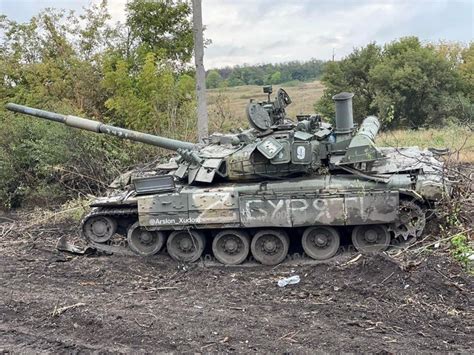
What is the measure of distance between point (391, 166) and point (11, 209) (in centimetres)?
1070

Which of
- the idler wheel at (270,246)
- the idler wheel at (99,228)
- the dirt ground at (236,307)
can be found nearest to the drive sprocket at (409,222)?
the dirt ground at (236,307)

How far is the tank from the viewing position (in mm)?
9719

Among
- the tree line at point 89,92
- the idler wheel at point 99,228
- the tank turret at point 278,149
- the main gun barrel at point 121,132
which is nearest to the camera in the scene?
the tank turret at point 278,149

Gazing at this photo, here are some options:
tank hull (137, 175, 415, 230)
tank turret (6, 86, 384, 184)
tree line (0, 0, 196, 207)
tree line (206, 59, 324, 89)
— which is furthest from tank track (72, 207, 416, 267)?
tree line (206, 59, 324, 89)

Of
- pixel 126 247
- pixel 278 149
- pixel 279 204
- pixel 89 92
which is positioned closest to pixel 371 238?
pixel 279 204

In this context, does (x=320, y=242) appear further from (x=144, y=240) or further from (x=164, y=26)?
(x=164, y=26)

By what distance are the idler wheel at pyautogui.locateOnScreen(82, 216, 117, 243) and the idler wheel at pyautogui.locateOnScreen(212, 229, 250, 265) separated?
181 centimetres

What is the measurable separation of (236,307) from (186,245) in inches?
108

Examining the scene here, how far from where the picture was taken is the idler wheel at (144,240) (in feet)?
35.1

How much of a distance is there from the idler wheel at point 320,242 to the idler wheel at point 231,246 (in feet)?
3.06

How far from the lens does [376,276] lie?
28.2 feet

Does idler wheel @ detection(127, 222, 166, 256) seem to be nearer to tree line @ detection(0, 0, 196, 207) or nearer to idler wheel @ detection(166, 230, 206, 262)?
idler wheel @ detection(166, 230, 206, 262)

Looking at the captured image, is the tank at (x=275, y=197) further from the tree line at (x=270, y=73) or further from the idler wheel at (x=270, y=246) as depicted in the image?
the tree line at (x=270, y=73)

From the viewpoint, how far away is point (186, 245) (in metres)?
10.6
